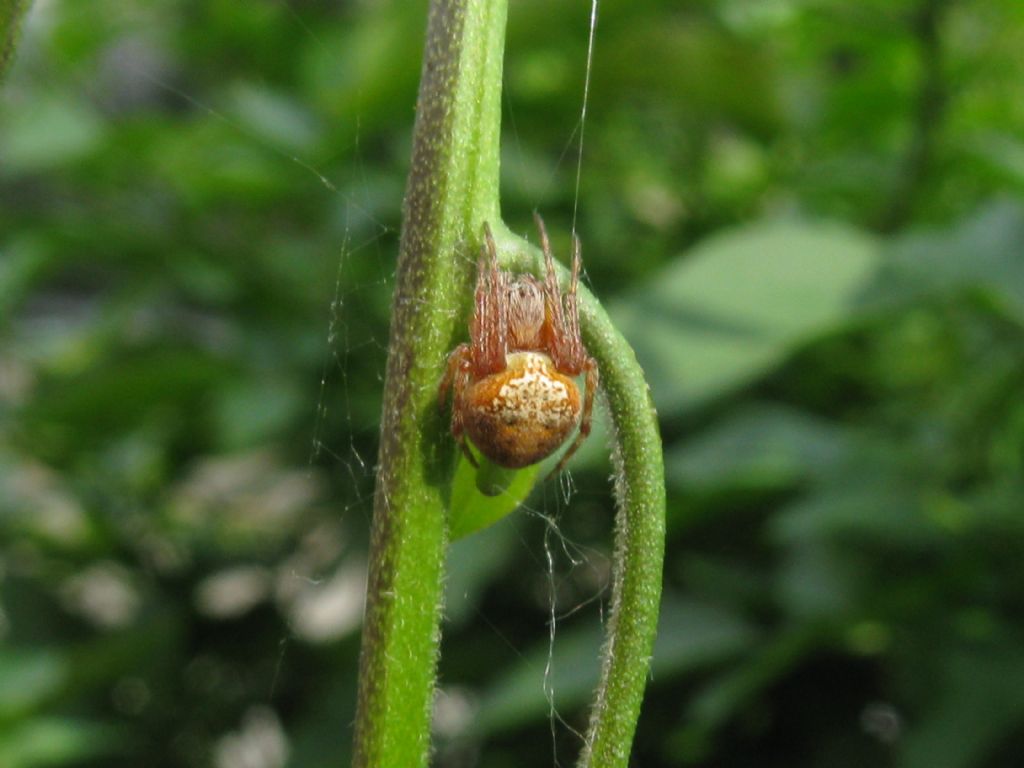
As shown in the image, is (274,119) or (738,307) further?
(274,119)

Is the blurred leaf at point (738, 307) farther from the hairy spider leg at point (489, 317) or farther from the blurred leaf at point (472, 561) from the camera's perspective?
the hairy spider leg at point (489, 317)

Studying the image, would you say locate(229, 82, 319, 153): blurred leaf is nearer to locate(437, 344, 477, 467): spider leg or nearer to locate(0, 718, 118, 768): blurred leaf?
locate(0, 718, 118, 768): blurred leaf

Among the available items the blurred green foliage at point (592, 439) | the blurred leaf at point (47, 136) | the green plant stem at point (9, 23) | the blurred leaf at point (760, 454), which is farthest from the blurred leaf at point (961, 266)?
the blurred leaf at point (47, 136)

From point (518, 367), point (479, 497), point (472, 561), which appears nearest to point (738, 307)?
point (472, 561)

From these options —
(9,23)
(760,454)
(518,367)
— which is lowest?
(760,454)


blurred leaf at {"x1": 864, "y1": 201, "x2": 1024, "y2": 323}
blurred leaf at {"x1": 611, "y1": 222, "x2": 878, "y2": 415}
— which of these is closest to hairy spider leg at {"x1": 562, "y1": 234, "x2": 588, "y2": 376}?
blurred leaf at {"x1": 611, "y1": 222, "x2": 878, "y2": 415}

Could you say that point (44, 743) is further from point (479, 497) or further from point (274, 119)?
point (479, 497)

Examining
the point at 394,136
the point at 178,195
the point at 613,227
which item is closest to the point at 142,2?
the point at 178,195
